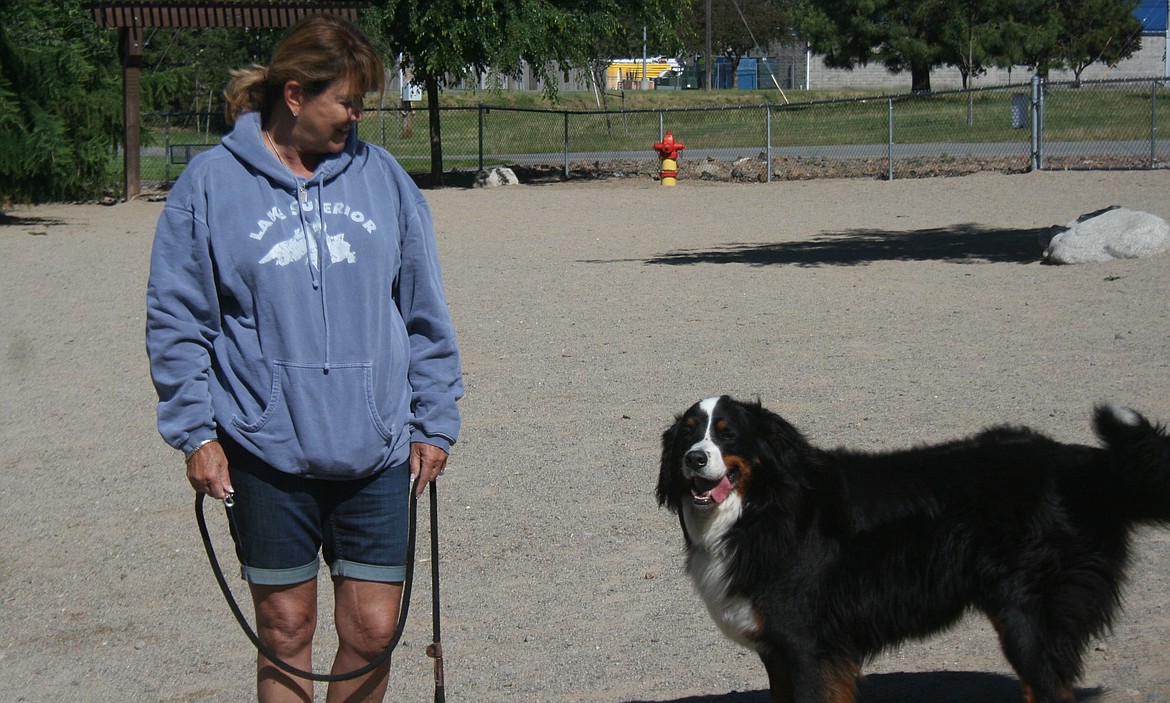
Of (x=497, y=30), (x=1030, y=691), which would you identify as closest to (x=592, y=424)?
(x=1030, y=691)

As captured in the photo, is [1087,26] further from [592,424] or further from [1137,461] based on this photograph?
[1137,461]

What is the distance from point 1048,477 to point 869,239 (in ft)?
→ 43.0

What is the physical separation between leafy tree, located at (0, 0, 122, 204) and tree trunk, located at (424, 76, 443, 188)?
21.5 ft

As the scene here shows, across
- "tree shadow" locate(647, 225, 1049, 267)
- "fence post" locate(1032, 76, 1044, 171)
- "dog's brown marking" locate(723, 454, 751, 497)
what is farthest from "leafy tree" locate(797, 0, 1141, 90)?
"dog's brown marking" locate(723, 454, 751, 497)

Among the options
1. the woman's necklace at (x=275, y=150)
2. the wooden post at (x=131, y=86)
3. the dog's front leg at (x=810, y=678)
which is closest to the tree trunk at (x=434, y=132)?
the wooden post at (x=131, y=86)

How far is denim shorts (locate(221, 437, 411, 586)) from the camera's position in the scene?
2855mm

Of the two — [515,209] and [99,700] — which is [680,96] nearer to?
[515,209]

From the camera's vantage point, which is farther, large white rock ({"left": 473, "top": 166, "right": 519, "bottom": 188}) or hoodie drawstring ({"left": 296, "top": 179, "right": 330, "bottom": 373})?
large white rock ({"left": 473, "top": 166, "right": 519, "bottom": 188})

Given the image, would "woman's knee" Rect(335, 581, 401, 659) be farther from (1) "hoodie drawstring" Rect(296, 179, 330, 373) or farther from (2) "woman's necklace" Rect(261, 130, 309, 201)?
(2) "woman's necklace" Rect(261, 130, 309, 201)

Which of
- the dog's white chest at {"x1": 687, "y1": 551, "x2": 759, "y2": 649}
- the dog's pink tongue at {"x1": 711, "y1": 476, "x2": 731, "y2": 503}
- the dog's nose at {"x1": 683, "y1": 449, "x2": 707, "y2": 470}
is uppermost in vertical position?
the dog's nose at {"x1": 683, "y1": 449, "x2": 707, "y2": 470}

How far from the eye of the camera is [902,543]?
3617 millimetres

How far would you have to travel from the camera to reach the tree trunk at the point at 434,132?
88.4 ft

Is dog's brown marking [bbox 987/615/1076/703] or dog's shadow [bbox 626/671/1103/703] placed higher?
dog's brown marking [bbox 987/615/1076/703]

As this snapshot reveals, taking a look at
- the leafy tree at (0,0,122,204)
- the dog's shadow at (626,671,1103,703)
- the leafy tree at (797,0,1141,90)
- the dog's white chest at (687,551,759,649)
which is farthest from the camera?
the leafy tree at (797,0,1141,90)
